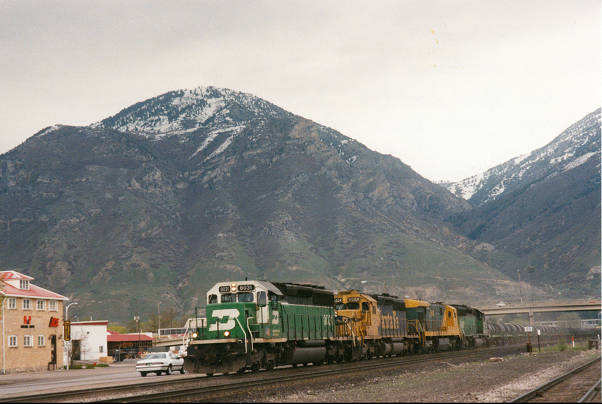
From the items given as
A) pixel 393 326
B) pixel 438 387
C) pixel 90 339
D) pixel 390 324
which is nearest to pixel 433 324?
pixel 393 326

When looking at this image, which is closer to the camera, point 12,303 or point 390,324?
point 390,324

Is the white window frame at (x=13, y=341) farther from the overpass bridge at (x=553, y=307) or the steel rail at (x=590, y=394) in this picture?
the overpass bridge at (x=553, y=307)

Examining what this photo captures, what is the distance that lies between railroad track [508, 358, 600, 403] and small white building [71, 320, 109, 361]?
93.2 meters

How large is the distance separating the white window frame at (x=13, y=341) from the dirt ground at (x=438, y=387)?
183ft

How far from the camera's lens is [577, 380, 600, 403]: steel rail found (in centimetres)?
2575

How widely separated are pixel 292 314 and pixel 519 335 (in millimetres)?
100432

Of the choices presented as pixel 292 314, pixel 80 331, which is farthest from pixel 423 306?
pixel 80 331

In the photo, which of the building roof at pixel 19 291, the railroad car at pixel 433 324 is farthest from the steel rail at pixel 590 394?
the building roof at pixel 19 291

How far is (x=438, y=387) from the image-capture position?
32.5m

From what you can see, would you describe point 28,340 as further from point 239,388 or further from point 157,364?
point 239,388

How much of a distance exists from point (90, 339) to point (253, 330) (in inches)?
3410

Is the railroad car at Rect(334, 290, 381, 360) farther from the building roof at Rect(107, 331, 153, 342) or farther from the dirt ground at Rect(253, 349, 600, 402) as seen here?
the building roof at Rect(107, 331, 153, 342)

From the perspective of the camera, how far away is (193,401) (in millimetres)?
27156

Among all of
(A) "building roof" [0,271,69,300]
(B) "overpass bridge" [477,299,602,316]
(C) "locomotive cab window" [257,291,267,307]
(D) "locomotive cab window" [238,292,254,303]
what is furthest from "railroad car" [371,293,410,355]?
(B) "overpass bridge" [477,299,602,316]
